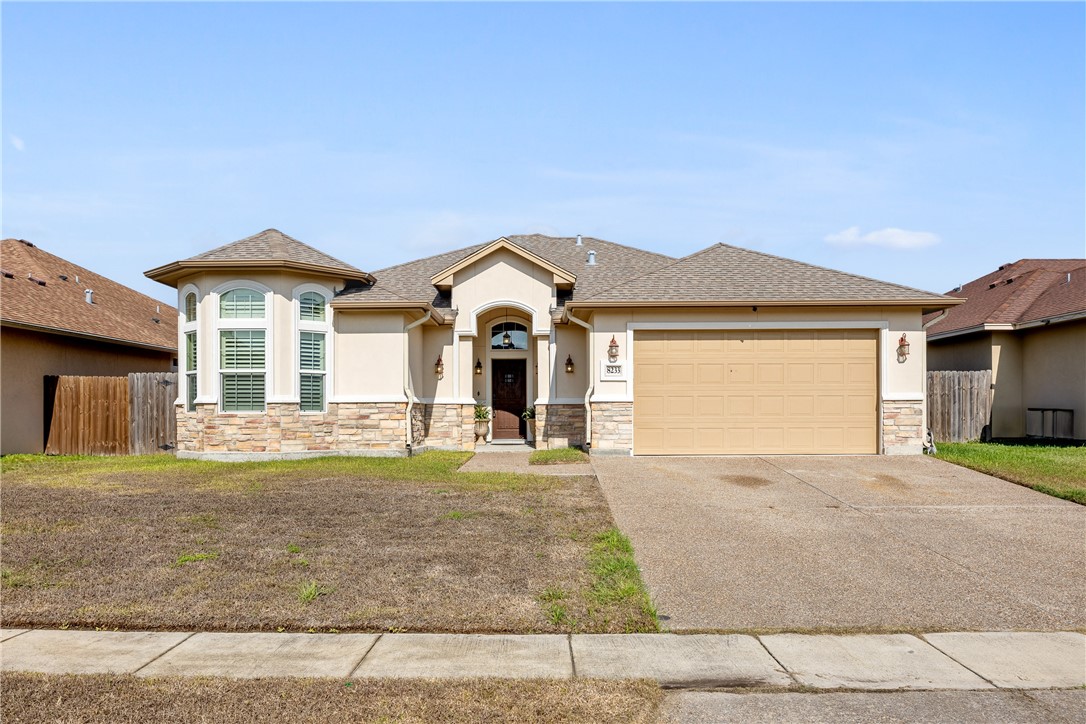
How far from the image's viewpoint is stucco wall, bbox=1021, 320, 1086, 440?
16.6 metres

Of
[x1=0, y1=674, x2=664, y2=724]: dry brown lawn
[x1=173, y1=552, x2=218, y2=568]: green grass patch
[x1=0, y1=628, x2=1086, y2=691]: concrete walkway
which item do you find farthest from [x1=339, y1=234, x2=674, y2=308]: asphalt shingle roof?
[x1=0, y1=674, x2=664, y2=724]: dry brown lawn

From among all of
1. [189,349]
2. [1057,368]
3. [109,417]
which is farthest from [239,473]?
[1057,368]

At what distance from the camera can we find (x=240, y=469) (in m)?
13.4

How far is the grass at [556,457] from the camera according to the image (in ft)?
46.3

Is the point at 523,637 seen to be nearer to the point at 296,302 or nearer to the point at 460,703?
the point at 460,703

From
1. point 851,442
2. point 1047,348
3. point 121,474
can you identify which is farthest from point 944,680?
point 1047,348

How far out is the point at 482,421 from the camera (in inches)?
696

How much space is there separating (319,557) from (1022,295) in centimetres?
1981

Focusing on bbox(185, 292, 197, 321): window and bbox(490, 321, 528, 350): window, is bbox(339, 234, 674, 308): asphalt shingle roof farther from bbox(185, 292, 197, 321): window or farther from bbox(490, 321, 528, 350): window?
bbox(185, 292, 197, 321): window

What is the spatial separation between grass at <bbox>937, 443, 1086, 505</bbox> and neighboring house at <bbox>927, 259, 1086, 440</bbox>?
6.33 feet

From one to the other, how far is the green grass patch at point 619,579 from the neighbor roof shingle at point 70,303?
46.7 feet

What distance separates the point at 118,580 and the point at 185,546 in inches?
43.4

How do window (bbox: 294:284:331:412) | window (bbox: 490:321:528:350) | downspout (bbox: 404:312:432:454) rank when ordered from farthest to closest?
1. window (bbox: 490:321:528:350)
2. downspout (bbox: 404:312:432:454)
3. window (bbox: 294:284:331:412)

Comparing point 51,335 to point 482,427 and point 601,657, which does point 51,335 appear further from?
point 601,657
